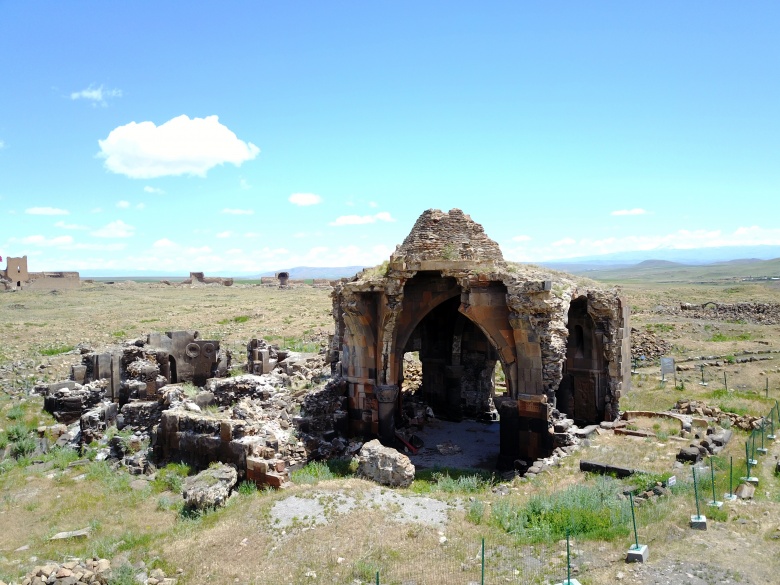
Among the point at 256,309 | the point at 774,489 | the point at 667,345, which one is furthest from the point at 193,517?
the point at 256,309

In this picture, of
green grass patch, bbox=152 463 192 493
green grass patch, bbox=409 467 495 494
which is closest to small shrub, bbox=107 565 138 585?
green grass patch, bbox=152 463 192 493

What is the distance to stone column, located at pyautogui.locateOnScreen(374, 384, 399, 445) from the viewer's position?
1655cm

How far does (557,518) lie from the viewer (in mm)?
9578

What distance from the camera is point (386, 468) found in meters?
12.8

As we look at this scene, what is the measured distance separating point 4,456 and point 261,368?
8.52 metres

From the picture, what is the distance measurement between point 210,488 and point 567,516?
655 cm

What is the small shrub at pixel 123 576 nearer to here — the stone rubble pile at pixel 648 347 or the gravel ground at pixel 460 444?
the gravel ground at pixel 460 444

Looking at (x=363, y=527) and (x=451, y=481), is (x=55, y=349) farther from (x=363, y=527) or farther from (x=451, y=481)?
(x=363, y=527)

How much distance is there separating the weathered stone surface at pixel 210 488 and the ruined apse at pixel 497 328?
5187mm

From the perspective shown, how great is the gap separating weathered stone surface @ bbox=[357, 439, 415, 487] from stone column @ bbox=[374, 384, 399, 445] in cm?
344

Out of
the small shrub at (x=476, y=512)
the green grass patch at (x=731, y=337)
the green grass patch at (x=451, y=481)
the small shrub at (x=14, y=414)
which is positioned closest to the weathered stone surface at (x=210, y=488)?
the green grass patch at (x=451, y=481)

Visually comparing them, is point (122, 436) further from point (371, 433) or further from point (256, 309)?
point (256, 309)

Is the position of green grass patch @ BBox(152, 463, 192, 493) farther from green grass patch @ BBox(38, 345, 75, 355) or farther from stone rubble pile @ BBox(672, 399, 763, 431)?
green grass patch @ BBox(38, 345, 75, 355)

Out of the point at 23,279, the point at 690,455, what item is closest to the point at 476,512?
the point at 690,455
